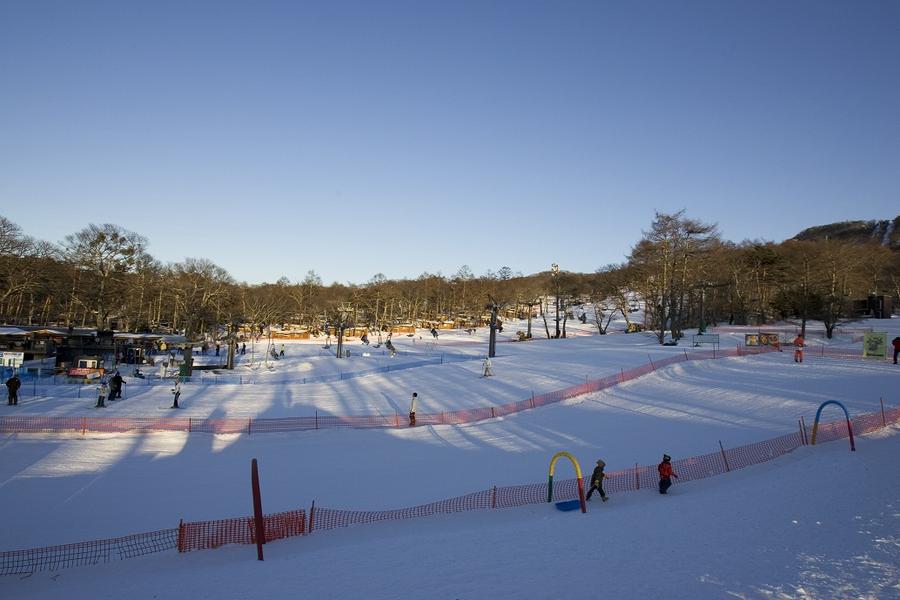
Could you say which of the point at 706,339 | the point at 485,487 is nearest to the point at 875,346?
the point at 706,339

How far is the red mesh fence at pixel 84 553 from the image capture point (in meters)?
8.76

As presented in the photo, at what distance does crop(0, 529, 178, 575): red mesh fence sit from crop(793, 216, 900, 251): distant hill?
154936mm

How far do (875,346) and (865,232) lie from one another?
154 m

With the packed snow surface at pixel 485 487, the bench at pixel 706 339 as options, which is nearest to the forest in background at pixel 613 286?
the bench at pixel 706 339

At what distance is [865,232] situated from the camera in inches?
5881

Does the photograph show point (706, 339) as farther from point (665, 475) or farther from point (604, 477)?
point (604, 477)

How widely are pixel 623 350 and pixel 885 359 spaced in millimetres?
14341

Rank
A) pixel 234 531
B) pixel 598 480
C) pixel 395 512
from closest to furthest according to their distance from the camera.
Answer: pixel 234 531 → pixel 598 480 → pixel 395 512

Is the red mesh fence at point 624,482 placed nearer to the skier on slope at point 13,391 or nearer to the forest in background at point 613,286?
the skier on slope at point 13,391

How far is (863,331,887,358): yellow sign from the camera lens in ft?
94.2

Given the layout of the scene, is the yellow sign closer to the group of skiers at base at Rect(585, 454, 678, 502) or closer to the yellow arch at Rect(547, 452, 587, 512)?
the group of skiers at base at Rect(585, 454, 678, 502)

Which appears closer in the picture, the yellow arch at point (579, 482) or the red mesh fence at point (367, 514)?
the red mesh fence at point (367, 514)

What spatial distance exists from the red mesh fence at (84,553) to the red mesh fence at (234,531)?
1.28 feet

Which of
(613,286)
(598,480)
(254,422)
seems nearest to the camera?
(598,480)
